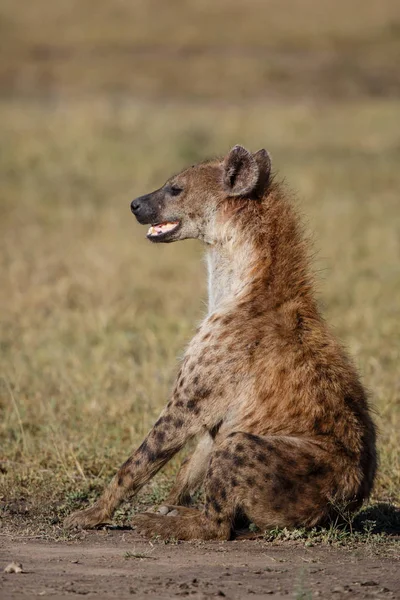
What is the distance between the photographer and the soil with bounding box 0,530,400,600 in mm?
3766

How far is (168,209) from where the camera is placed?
18.3 ft

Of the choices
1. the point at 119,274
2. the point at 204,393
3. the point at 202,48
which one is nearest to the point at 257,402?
the point at 204,393

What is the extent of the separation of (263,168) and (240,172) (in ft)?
0.35

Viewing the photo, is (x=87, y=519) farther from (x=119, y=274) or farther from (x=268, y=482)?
(x=119, y=274)

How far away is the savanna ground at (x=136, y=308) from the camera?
419cm

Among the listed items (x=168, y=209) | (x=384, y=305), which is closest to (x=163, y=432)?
(x=168, y=209)

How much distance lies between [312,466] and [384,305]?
529 cm

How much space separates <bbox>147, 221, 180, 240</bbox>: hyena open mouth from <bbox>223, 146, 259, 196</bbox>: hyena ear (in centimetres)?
39

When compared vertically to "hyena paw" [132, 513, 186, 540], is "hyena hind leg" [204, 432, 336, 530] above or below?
above

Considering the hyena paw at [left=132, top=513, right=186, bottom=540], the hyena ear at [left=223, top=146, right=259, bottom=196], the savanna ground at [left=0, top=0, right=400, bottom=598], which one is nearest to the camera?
the savanna ground at [left=0, top=0, right=400, bottom=598]

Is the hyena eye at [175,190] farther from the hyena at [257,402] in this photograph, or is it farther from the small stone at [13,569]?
the small stone at [13,569]

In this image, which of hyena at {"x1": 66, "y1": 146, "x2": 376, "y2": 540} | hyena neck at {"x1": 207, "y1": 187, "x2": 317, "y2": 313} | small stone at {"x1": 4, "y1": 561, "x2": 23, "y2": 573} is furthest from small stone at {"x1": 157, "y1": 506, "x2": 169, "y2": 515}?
small stone at {"x1": 4, "y1": 561, "x2": 23, "y2": 573}

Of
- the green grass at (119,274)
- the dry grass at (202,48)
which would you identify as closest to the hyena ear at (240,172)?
the green grass at (119,274)

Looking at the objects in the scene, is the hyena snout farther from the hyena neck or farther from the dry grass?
the dry grass
